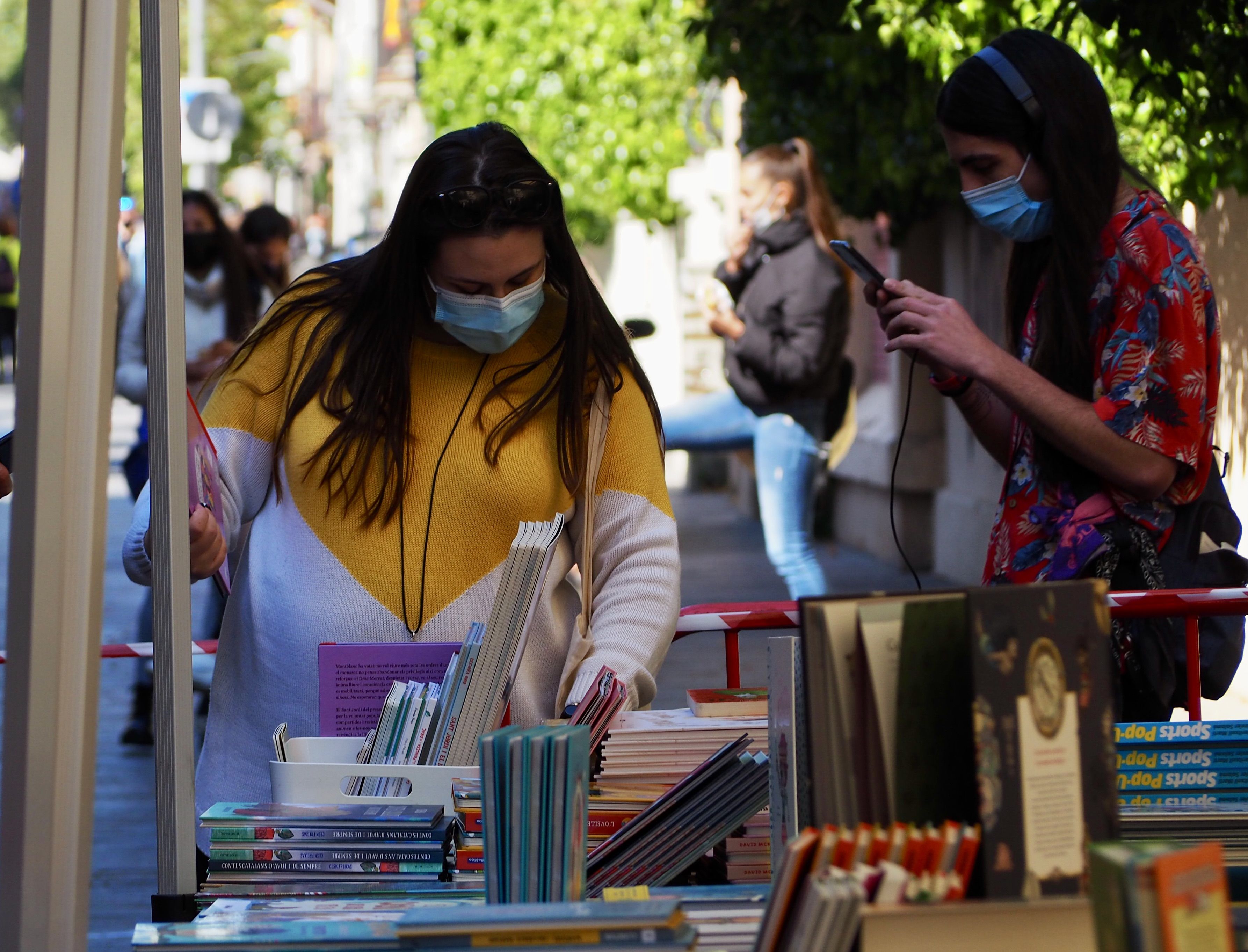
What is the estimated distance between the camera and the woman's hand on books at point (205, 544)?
2211 mm

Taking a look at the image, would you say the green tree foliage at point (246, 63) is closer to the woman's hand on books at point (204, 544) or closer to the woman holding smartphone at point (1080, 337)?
the woman holding smartphone at point (1080, 337)

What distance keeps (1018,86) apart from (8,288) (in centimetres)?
627

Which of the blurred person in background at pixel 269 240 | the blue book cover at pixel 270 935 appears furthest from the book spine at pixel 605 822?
the blurred person in background at pixel 269 240

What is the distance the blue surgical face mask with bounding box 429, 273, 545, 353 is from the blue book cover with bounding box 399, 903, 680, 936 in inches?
50.7

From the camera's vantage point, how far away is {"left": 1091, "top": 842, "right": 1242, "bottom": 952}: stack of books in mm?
1257

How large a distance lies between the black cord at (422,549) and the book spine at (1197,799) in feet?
3.69

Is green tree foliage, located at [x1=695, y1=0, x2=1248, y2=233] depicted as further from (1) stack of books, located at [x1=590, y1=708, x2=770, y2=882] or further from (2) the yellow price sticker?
(2) the yellow price sticker

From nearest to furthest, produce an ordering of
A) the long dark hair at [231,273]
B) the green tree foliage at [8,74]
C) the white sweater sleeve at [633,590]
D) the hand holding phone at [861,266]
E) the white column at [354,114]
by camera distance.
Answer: the white sweater sleeve at [633,590] → the hand holding phone at [861,266] → the long dark hair at [231,273] → the green tree foliage at [8,74] → the white column at [354,114]

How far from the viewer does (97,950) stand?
427 centimetres

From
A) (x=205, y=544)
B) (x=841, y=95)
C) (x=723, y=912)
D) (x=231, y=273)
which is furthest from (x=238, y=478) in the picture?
(x=841, y=95)

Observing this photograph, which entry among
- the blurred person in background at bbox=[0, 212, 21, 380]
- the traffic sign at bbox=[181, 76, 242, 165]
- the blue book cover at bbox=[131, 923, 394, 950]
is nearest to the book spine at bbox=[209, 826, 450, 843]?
the blue book cover at bbox=[131, 923, 394, 950]

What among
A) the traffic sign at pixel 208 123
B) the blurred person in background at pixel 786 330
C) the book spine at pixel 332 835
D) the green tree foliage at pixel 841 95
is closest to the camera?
the book spine at pixel 332 835

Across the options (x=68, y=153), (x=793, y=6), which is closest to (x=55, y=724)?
(x=68, y=153)

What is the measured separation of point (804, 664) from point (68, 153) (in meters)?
0.91
